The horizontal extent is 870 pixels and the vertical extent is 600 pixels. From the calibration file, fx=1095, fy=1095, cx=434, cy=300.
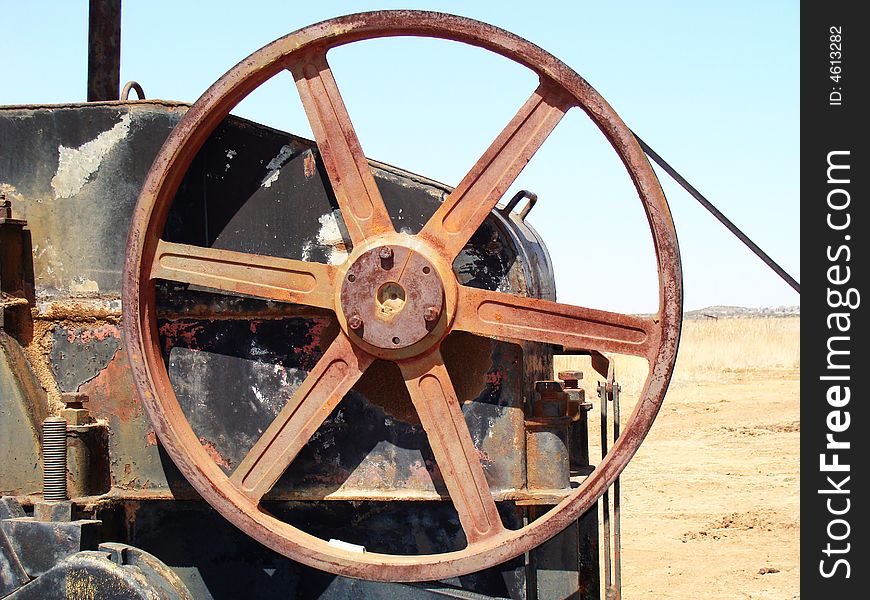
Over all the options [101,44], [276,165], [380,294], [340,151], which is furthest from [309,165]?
[101,44]

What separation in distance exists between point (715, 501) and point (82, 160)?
7.40 metres

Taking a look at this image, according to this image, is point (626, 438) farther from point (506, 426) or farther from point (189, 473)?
point (189, 473)

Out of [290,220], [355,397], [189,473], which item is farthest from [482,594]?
[290,220]

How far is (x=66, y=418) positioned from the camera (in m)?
3.16

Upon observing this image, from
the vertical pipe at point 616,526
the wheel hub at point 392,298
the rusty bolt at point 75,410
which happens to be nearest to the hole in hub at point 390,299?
the wheel hub at point 392,298

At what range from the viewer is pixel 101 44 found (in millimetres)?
4730

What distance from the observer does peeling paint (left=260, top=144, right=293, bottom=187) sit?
3229 millimetres

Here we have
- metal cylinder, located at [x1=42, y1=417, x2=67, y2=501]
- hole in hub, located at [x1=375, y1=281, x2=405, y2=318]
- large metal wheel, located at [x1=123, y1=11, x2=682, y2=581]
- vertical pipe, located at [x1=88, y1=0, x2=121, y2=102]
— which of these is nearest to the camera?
large metal wheel, located at [x1=123, y1=11, x2=682, y2=581]

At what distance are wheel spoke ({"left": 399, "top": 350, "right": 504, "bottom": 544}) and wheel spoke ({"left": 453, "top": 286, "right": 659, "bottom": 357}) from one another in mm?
154

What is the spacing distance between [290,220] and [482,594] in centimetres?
124

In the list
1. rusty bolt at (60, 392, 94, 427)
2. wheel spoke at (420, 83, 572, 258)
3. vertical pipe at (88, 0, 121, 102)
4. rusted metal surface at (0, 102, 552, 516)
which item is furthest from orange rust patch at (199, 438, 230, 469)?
vertical pipe at (88, 0, 121, 102)

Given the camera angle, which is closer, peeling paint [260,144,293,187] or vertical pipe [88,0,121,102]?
peeling paint [260,144,293,187]

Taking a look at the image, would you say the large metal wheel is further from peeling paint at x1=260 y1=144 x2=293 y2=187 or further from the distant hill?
the distant hill

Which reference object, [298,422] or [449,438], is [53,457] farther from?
[449,438]
